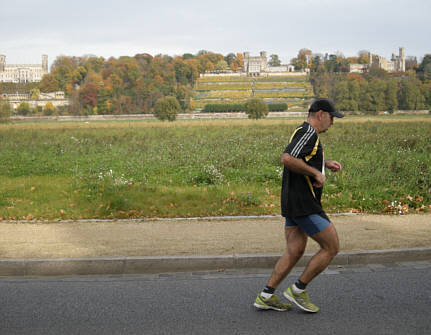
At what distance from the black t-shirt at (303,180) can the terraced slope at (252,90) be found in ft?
408

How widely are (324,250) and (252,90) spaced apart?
507 ft

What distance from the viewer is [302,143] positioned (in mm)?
4988

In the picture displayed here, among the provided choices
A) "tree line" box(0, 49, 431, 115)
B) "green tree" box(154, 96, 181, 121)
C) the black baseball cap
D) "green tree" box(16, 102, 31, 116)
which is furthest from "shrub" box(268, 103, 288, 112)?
the black baseball cap

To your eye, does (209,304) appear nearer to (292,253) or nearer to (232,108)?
(292,253)

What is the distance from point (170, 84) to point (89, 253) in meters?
158

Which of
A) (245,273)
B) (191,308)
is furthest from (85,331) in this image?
(245,273)

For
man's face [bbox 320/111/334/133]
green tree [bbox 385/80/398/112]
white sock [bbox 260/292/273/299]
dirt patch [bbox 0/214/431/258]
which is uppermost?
green tree [bbox 385/80/398/112]

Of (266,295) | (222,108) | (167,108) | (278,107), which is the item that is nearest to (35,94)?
(222,108)

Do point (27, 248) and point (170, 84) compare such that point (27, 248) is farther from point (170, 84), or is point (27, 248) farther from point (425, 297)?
point (170, 84)

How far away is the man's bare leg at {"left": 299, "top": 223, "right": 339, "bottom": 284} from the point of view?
5.05m

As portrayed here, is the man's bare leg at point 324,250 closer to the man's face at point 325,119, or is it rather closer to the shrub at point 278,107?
the man's face at point 325,119

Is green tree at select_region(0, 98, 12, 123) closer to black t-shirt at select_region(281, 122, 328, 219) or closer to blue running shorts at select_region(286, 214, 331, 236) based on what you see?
black t-shirt at select_region(281, 122, 328, 219)

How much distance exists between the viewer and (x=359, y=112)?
109m

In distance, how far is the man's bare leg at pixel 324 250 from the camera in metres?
5.05
